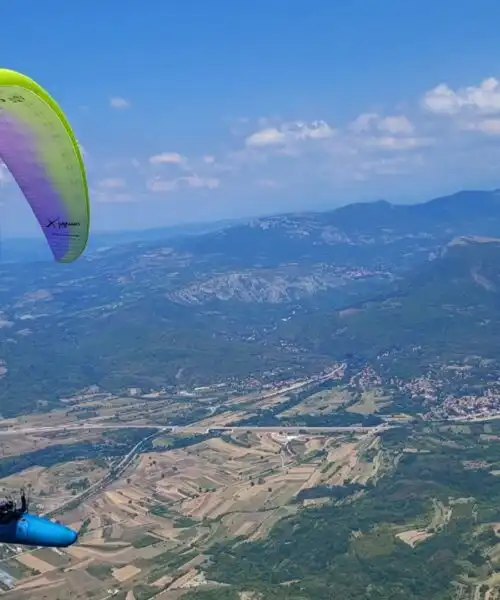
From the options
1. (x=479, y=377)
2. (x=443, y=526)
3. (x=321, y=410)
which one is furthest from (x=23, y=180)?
(x=479, y=377)

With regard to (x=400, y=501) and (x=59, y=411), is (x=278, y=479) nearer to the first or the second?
(x=400, y=501)

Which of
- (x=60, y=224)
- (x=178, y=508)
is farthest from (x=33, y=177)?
(x=178, y=508)

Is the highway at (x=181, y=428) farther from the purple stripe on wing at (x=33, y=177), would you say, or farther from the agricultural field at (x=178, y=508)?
the purple stripe on wing at (x=33, y=177)

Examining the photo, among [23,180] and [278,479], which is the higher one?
[23,180]

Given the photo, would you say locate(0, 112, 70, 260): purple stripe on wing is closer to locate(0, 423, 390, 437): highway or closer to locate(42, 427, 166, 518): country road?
locate(42, 427, 166, 518): country road

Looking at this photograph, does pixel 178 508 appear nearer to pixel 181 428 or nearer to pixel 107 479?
pixel 107 479

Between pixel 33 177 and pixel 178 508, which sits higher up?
pixel 33 177

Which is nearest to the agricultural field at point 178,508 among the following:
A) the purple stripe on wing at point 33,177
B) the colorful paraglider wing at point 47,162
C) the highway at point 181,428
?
the highway at point 181,428

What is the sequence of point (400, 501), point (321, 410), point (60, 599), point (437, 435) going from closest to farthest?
1. point (60, 599)
2. point (400, 501)
3. point (437, 435)
4. point (321, 410)

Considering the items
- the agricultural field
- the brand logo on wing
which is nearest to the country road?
the agricultural field
